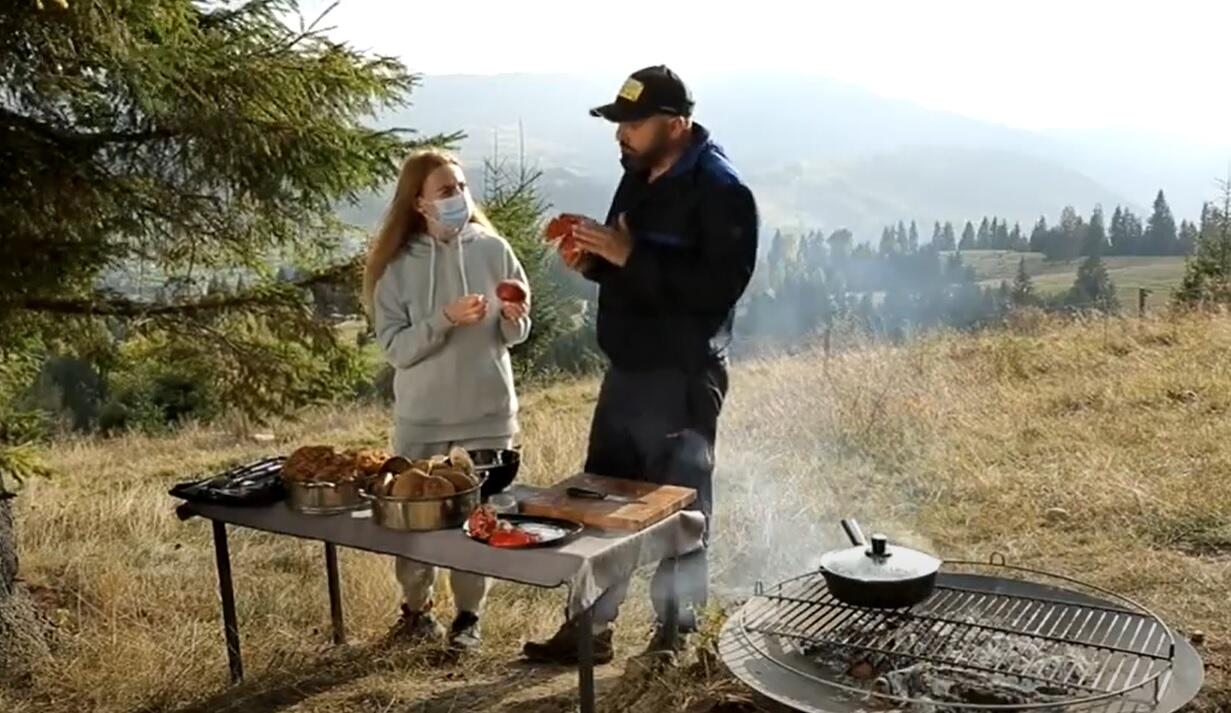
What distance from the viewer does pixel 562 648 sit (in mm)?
3752

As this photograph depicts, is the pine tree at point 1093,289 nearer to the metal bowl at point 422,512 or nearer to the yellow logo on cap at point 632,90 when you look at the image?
the yellow logo on cap at point 632,90

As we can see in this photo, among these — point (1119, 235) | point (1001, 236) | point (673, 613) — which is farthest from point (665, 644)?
point (1119, 235)

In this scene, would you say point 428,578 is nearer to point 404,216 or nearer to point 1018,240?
point 404,216

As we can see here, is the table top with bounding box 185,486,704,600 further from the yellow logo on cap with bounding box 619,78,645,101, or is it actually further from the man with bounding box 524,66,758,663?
the yellow logo on cap with bounding box 619,78,645,101

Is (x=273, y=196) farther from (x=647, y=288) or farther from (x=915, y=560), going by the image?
(x=915, y=560)

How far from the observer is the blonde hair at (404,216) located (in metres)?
3.53

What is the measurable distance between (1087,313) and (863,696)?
10.7 meters

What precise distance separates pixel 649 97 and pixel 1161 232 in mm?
22863

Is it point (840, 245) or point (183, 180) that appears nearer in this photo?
point (183, 180)

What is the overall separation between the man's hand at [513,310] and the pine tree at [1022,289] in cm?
1350

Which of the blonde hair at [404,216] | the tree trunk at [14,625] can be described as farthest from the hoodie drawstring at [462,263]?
the tree trunk at [14,625]

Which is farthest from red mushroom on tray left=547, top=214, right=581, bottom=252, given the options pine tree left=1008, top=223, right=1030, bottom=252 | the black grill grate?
pine tree left=1008, top=223, right=1030, bottom=252

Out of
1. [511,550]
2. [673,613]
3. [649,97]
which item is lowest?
[673,613]

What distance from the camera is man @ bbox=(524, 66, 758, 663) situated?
3246 millimetres
